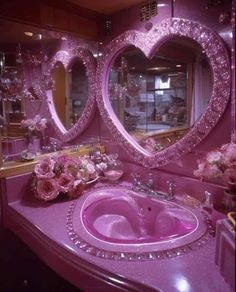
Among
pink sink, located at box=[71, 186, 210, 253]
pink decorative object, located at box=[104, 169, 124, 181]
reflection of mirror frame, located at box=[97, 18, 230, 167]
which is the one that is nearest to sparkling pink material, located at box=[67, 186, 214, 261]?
pink sink, located at box=[71, 186, 210, 253]

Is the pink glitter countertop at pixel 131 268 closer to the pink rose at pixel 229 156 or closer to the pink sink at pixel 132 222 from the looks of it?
the pink sink at pixel 132 222

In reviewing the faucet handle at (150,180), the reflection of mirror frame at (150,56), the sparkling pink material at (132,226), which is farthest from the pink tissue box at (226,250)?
the faucet handle at (150,180)

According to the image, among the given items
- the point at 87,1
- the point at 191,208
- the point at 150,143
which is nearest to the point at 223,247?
the point at 191,208

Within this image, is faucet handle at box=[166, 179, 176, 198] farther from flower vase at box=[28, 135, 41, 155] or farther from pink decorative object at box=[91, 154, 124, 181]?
flower vase at box=[28, 135, 41, 155]

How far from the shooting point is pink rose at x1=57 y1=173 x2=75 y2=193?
134 centimetres

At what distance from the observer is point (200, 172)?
1088mm

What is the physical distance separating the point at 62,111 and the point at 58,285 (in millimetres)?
1070

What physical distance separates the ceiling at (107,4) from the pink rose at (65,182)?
95 centimetres

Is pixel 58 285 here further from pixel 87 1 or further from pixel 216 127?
pixel 87 1

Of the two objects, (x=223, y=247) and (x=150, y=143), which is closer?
(x=223, y=247)

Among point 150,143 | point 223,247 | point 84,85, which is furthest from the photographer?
point 84,85

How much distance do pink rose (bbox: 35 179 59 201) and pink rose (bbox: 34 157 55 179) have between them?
3cm

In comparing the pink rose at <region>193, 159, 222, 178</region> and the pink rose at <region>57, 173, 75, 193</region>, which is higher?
the pink rose at <region>193, 159, 222, 178</region>

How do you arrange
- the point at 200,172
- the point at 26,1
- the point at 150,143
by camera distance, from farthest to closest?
1. the point at 150,143
2. the point at 26,1
3. the point at 200,172
